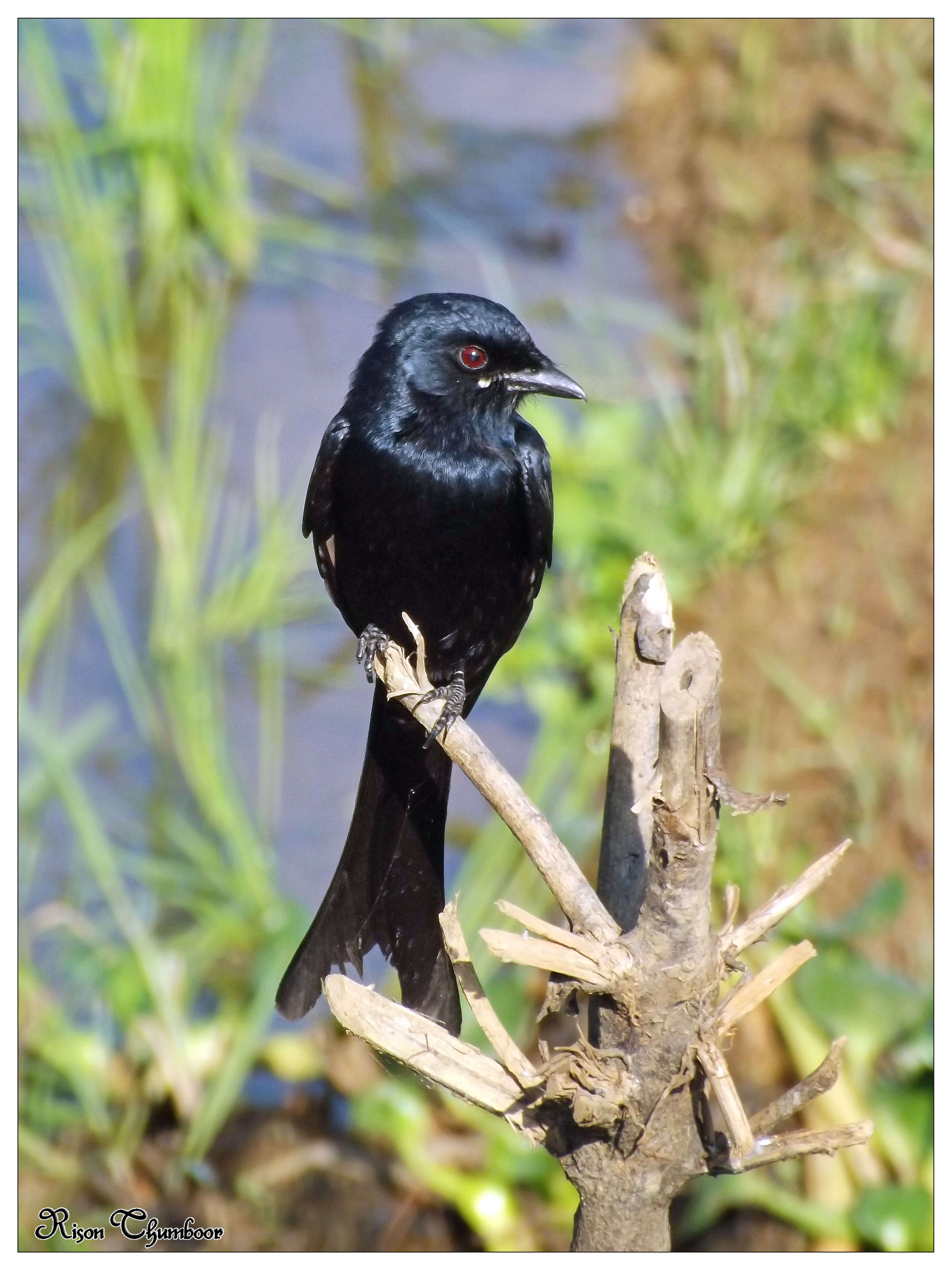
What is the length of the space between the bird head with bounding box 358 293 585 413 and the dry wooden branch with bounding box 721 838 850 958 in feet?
3.19

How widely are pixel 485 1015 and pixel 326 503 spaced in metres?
1.06

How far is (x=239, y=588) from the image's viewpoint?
4.45 meters

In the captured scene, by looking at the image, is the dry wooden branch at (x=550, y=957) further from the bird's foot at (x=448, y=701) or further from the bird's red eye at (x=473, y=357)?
the bird's red eye at (x=473, y=357)

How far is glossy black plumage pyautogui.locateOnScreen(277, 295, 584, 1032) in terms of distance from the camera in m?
2.39

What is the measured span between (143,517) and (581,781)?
5.89ft

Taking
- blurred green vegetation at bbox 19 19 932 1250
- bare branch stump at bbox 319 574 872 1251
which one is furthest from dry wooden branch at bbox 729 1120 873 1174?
blurred green vegetation at bbox 19 19 932 1250

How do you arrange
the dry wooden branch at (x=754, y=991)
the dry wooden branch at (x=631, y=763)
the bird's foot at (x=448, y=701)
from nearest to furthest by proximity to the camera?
1. the dry wooden branch at (x=754, y=991)
2. the dry wooden branch at (x=631, y=763)
3. the bird's foot at (x=448, y=701)

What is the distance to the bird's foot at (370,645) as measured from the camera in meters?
2.53

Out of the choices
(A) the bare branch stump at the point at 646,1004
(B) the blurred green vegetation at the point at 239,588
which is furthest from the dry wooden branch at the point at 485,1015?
(B) the blurred green vegetation at the point at 239,588

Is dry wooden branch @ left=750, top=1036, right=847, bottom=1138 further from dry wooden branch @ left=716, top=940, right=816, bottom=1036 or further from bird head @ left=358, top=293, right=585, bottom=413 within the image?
bird head @ left=358, top=293, right=585, bottom=413

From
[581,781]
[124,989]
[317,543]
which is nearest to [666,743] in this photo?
[317,543]

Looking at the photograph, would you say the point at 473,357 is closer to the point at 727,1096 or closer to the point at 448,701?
the point at 448,701

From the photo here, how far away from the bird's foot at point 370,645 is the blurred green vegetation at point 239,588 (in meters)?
1.03

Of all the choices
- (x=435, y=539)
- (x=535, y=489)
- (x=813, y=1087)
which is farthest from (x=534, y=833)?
(x=535, y=489)
